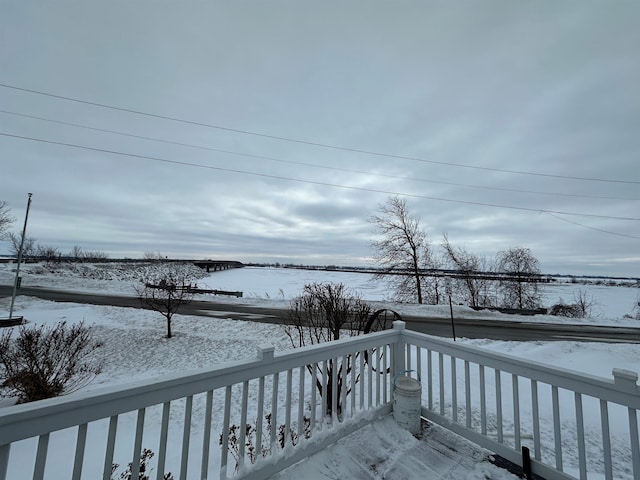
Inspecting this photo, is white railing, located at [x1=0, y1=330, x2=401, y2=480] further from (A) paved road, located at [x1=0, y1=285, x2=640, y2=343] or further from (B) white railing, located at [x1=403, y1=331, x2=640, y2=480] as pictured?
(A) paved road, located at [x1=0, y1=285, x2=640, y2=343]

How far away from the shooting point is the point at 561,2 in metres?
5.02

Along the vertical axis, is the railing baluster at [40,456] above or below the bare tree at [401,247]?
below

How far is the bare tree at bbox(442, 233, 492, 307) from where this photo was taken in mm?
17438

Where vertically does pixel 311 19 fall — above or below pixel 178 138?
above

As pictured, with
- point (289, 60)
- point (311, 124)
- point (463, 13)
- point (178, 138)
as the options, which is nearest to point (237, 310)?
point (178, 138)

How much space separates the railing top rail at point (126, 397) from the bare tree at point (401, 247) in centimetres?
1678

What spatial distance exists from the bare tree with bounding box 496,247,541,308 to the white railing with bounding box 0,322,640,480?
15.7m

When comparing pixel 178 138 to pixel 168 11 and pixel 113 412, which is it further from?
pixel 113 412

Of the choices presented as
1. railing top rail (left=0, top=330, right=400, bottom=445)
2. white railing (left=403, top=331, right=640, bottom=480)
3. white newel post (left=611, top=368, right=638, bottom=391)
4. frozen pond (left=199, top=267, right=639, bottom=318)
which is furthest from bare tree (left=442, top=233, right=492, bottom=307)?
railing top rail (left=0, top=330, right=400, bottom=445)

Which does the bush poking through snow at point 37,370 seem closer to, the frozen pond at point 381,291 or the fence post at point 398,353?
the fence post at point 398,353

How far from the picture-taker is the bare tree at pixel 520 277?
17125mm

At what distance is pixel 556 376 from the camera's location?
196 centimetres

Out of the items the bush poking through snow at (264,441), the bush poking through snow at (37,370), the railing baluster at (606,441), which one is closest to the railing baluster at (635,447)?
the railing baluster at (606,441)

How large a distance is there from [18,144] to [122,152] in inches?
126
